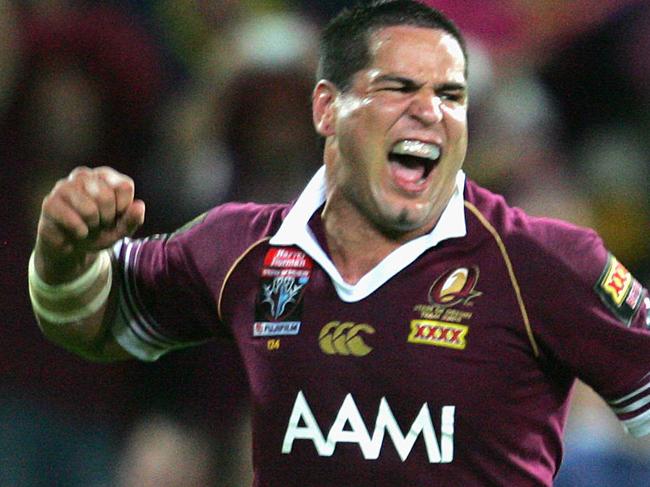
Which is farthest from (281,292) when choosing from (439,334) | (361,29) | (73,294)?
(361,29)

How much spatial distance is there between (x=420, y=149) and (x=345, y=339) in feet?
1.25

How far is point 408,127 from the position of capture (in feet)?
8.66

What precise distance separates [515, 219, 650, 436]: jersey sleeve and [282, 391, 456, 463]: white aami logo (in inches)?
9.1

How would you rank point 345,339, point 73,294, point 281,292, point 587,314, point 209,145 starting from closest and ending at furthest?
point 587,314 → point 345,339 → point 281,292 → point 73,294 → point 209,145

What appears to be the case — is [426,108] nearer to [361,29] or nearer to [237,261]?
[361,29]

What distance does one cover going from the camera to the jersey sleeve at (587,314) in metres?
2.47

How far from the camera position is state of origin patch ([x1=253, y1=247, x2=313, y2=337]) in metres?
2.65

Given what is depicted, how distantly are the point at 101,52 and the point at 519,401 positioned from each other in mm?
2111

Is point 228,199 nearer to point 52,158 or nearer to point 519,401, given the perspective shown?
point 52,158

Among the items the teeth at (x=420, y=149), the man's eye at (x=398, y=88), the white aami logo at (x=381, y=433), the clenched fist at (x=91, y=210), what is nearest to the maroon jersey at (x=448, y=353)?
the white aami logo at (x=381, y=433)

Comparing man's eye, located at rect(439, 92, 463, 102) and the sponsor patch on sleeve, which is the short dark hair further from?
the sponsor patch on sleeve

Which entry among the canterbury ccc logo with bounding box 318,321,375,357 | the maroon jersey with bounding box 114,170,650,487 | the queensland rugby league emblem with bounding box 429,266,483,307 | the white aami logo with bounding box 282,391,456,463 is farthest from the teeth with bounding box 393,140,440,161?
the white aami logo with bounding box 282,391,456,463

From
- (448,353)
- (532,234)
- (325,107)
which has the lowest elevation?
(448,353)

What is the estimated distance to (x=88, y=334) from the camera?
2.92 metres
